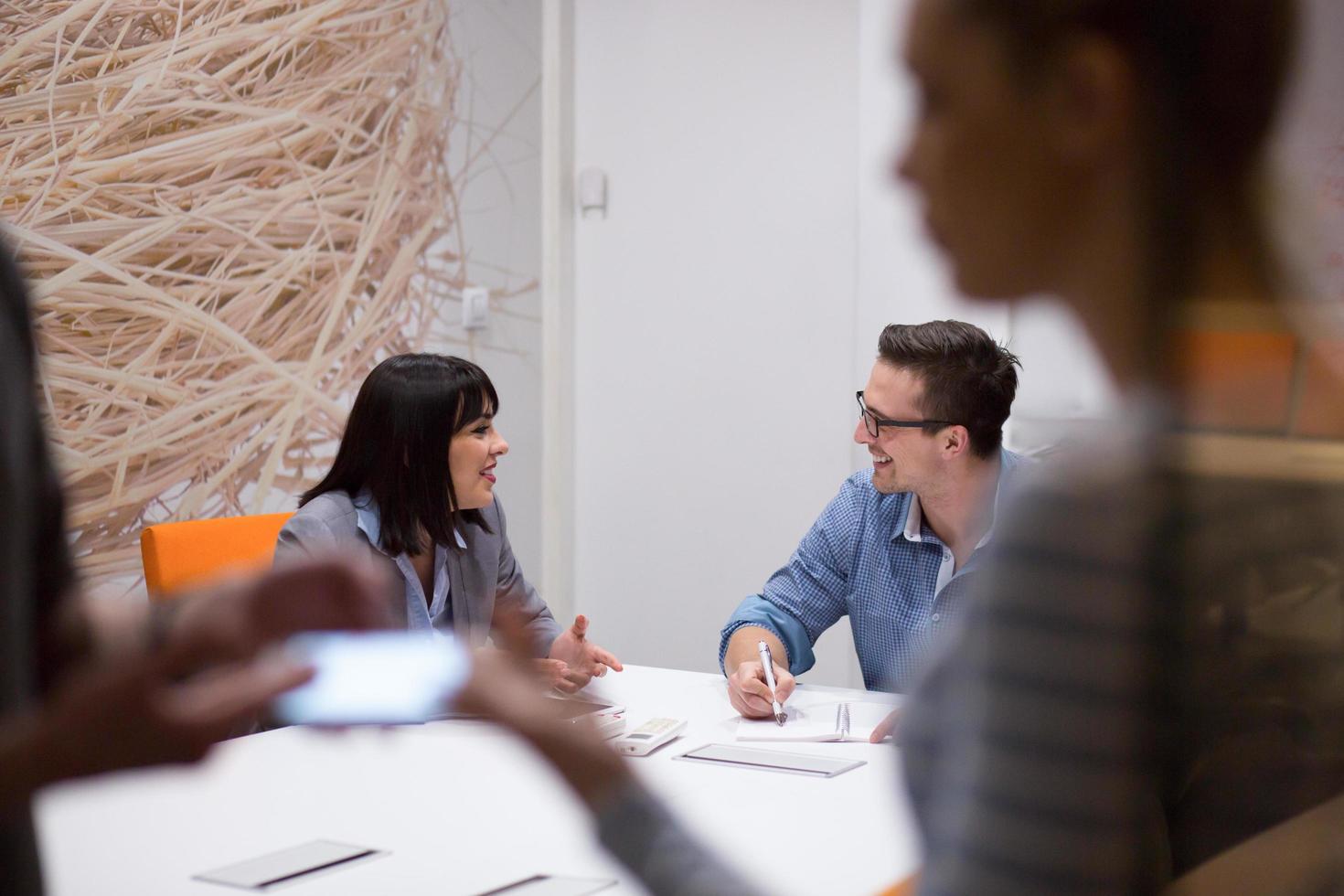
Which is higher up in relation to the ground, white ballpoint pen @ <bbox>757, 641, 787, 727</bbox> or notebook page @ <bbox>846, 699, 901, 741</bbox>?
white ballpoint pen @ <bbox>757, 641, 787, 727</bbox>

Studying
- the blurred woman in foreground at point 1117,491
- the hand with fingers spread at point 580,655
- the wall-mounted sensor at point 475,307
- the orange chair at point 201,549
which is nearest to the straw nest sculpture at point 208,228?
the wall-mounted sensor at point 475,307

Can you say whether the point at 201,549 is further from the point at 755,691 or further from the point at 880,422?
the point at 880,422

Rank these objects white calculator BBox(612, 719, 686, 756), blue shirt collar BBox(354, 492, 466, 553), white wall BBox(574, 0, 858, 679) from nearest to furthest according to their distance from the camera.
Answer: white calculator BBox(612, 719, 686, 756)
blue shirt collar BBox(354, 492, 466, 553)
white wall BBox(574, 0, 858, 679)

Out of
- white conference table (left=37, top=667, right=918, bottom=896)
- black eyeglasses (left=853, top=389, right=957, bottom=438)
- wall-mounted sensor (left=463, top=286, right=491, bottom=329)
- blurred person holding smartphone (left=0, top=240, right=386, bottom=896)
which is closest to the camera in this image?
blurred person holding smartphone (left=0, top=240, right=386, bottom=896)

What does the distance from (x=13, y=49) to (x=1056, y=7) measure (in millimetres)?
2710

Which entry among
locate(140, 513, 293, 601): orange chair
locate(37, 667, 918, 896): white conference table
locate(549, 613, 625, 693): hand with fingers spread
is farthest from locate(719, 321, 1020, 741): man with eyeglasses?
locate(140, 513, 293, 601): orange chair

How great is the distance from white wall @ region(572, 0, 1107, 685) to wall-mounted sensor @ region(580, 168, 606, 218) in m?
0.04

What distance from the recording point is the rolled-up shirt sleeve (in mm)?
2410

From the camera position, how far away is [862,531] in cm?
243

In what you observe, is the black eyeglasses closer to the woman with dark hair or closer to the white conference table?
the woman with dark hair

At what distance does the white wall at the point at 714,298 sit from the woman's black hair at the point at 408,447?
1544 mm

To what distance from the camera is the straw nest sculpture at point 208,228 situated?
8.79ft

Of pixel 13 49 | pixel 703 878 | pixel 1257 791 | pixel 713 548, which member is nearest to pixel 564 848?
pixel 703 878

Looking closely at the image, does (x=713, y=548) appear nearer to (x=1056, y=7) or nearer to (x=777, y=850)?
(x=777, y=850)
